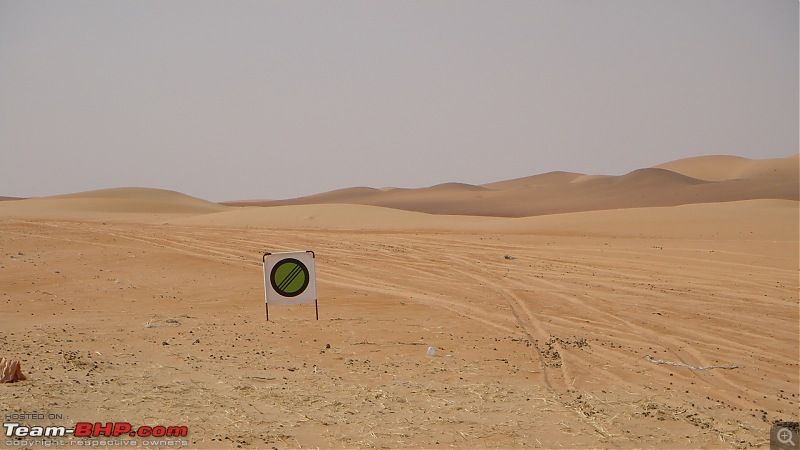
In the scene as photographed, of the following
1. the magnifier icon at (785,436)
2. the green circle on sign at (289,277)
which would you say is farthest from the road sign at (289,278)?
the magnifier icon at (785,436)

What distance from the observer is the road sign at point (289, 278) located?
35.9 ft

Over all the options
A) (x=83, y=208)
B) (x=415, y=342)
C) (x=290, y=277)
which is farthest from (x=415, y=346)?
(x=83, y=208)

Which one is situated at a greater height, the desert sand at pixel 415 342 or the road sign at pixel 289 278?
the road sign at pixel 289 278

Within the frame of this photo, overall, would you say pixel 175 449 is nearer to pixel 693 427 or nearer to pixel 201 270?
pixel 693 427

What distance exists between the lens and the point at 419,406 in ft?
22.4

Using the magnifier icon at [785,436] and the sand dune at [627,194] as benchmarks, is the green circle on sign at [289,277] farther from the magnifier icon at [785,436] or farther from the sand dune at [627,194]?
the sand dune at [627,194]

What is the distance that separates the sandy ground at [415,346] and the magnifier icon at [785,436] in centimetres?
14

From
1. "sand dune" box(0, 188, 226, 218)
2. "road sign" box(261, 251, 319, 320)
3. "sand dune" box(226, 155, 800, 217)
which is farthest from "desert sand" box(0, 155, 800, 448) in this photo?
"sand dune" box(226, 155, 800, 217)

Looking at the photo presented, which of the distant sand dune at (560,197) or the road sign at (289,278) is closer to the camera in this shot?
the road sign at (289,278)

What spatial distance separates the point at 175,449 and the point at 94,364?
3.21 meters

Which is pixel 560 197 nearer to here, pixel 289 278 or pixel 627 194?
pixel 627 194

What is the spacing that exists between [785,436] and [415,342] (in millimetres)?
4741

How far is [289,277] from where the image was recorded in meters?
11.2

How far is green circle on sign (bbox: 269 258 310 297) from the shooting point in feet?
36.4
